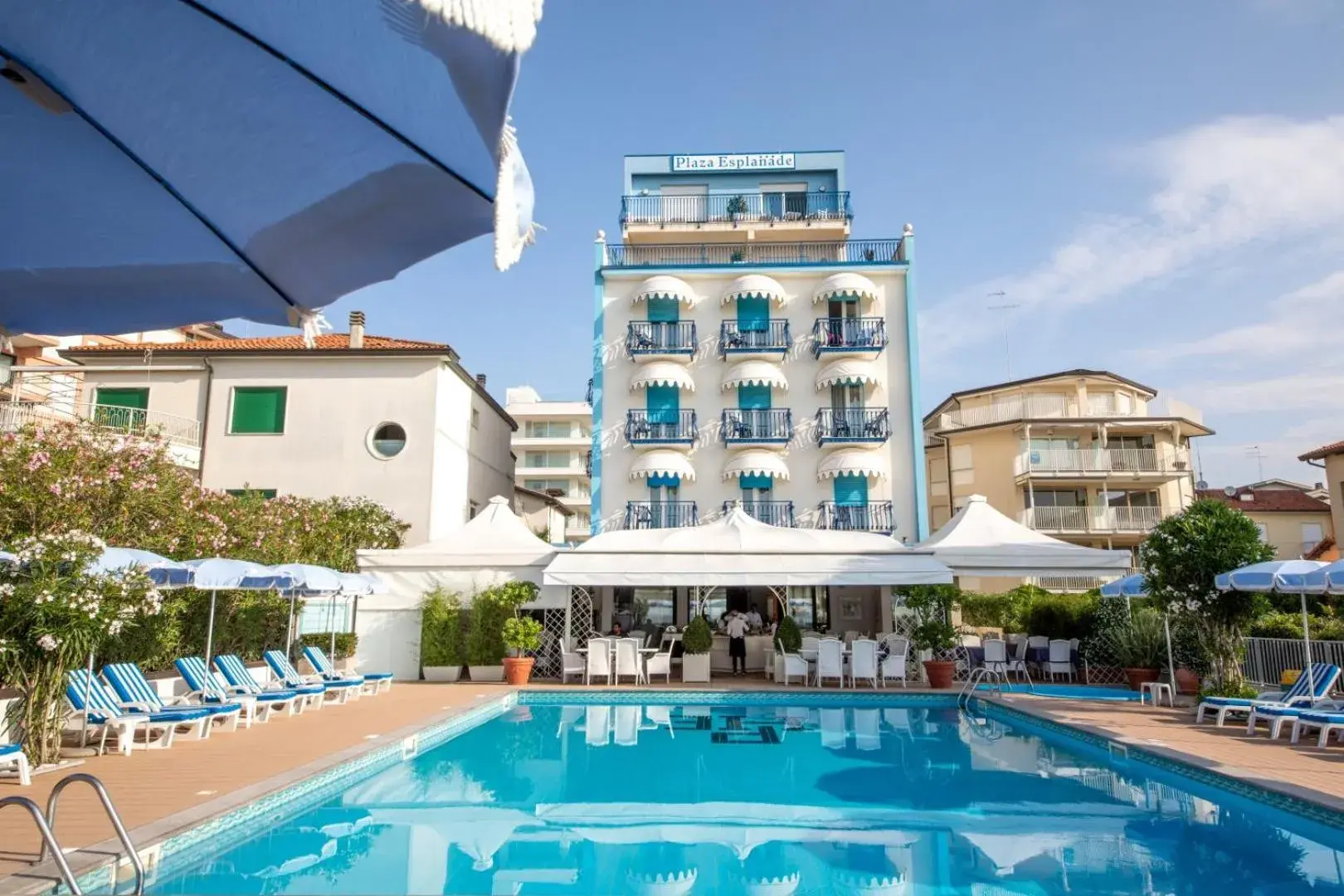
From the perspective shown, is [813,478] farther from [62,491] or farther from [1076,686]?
[62,491]

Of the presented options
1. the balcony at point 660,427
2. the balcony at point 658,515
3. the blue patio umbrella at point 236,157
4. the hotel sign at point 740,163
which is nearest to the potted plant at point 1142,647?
the balcony at point 658,515

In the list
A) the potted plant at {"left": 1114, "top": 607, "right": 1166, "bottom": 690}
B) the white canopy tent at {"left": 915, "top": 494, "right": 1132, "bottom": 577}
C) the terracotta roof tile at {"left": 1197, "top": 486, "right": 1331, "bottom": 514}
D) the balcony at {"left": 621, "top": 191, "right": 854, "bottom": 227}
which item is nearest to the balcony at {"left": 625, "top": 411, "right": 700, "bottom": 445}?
the balcony at {"left": 621, "top": 191, "right": 854, "bottom": 227}

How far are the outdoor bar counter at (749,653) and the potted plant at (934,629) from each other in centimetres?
361

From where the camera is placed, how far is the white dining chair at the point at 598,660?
18844mm

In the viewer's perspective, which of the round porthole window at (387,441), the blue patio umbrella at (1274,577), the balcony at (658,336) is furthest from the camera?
the balcony at (658,336)

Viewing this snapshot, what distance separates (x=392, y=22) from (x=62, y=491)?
46.6 ft

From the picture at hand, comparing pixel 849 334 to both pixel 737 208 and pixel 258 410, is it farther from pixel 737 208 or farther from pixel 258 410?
pixel 258 410

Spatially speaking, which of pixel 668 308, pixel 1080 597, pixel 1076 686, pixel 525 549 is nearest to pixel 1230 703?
pixel 1076 686

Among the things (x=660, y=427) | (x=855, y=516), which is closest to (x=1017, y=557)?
(x=855, y=516)

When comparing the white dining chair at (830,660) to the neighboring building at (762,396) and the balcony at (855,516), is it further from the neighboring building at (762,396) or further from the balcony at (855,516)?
the balcony at (855,516)

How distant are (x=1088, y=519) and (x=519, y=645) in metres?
27.0

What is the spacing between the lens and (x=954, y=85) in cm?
1419

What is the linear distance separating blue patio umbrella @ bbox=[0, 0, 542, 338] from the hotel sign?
30.0 m

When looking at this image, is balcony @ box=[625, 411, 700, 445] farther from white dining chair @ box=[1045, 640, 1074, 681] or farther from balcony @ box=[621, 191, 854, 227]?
white dining chair @ box=[1045, 640, 1074, 681]
